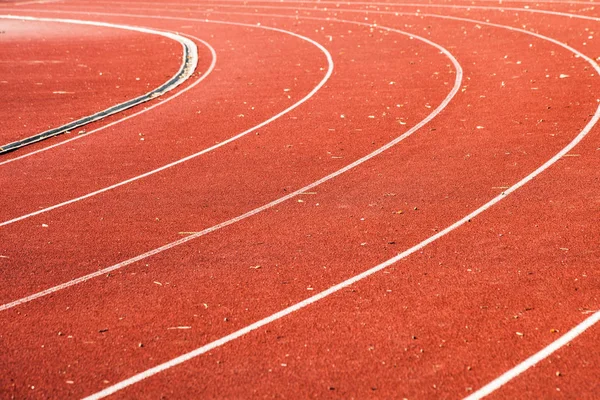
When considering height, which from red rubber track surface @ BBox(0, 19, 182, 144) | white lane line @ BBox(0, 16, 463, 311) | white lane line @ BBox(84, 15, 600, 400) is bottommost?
red rubber track surface @ BBox(0, 19, 182, 144)

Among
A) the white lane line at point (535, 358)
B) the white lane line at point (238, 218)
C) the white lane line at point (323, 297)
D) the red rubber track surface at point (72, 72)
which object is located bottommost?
the red rubber track surface at point (72, 72)

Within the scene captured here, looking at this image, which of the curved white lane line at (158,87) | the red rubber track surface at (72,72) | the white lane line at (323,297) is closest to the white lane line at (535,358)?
the white lane line at (323,297)

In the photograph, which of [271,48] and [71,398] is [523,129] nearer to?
[71,398]

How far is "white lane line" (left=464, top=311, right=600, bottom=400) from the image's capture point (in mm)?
5094

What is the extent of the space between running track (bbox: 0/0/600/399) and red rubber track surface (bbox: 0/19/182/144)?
0.18m

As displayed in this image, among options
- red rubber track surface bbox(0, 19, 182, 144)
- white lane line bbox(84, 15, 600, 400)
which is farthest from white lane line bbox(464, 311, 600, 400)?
red rubber track surface bbox(0, 19, 182, 144)

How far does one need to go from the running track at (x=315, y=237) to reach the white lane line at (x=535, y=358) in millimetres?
15

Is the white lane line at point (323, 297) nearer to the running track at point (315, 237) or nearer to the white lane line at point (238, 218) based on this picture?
the running track at point (315, 237)

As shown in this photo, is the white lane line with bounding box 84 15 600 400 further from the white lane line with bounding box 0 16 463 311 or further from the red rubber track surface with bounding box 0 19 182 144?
the red rubber track surface with bounding box 0 19 182 144

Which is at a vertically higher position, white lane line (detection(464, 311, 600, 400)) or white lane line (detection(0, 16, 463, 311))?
white lane line (detection(464, 311, 600, 400))

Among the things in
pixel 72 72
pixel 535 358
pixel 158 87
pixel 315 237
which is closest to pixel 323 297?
pixel 315 237

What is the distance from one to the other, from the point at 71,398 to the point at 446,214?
4194 mm

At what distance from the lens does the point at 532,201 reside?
851cm

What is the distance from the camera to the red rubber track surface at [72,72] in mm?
14219
